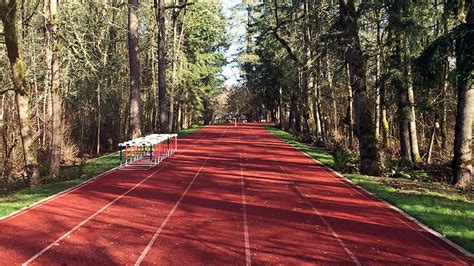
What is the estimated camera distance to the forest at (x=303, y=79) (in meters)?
12.7

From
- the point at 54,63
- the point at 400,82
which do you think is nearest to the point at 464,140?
the point at 400,82

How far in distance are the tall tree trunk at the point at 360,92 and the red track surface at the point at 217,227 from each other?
2023 mm

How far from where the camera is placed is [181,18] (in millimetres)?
35875

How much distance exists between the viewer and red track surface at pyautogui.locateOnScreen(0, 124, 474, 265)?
6.17 m

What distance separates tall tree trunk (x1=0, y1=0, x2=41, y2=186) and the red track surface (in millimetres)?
2246

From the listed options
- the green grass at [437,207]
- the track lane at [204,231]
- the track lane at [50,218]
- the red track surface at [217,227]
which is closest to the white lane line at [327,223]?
the red track surface at [217,227]

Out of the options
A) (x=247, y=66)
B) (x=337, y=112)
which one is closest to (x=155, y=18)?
(x=337, y=112)

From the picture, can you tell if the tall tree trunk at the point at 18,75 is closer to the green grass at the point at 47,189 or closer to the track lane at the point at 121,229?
the green grass at the point at 47,189

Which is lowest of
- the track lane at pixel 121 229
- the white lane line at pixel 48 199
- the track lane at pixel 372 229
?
the track lane at pixel 372 229

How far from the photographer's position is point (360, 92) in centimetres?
1454

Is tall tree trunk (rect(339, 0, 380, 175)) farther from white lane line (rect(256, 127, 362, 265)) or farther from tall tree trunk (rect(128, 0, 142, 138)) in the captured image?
tall tree trunk (rect(128, 0, 142, 138))

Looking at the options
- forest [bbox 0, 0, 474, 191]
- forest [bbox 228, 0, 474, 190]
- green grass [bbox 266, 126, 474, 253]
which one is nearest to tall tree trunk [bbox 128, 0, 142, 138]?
forest [bbox 0, 0, 474, 191]

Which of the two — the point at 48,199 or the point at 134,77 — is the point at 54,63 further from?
the point at 134,77

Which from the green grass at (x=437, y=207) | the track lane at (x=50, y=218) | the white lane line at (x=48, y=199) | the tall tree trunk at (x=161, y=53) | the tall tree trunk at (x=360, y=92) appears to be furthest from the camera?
the tall tree trunk at (x=161, y=53)
